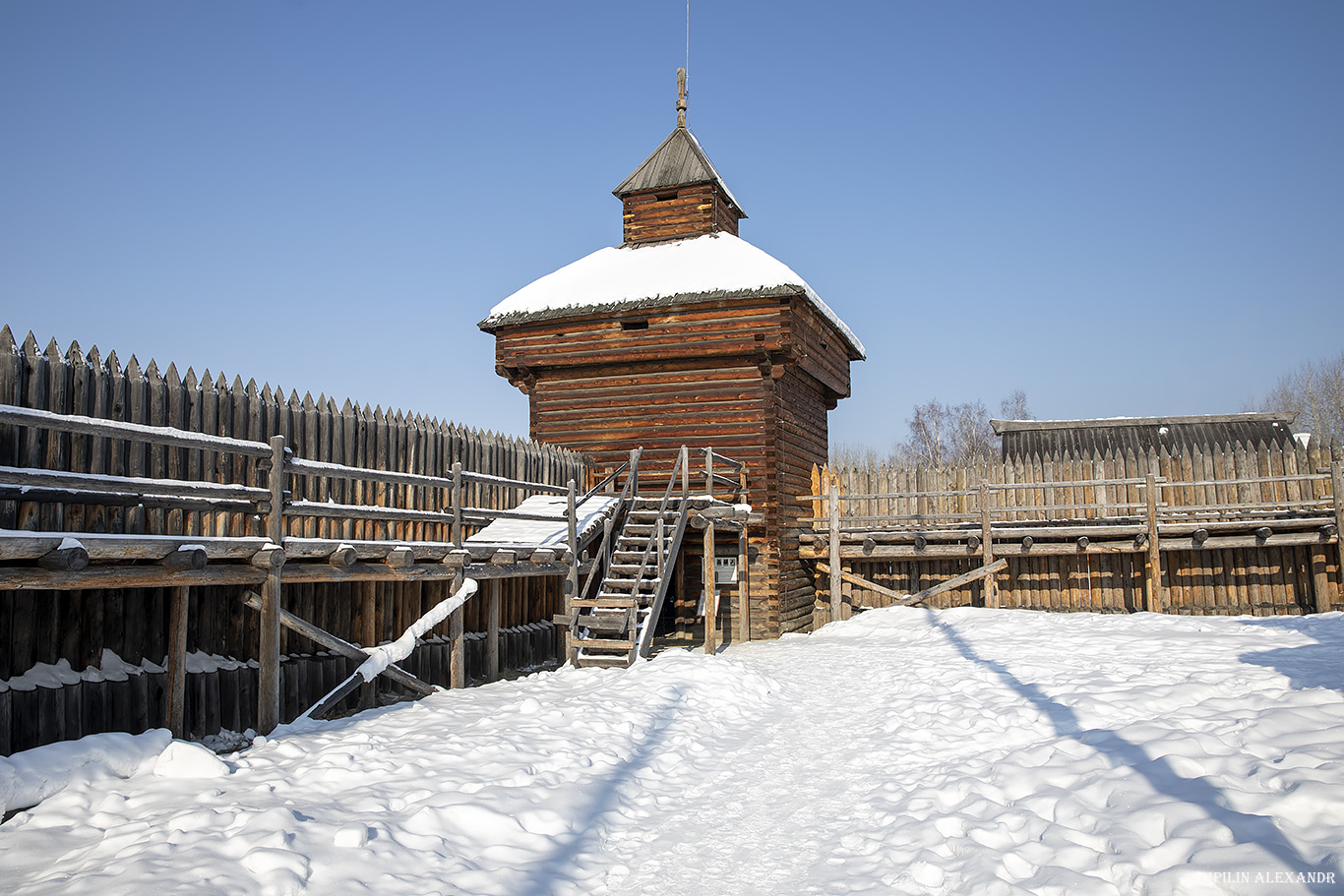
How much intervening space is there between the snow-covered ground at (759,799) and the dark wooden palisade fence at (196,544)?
128 cm

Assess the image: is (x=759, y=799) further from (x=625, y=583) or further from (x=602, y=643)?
(x=625, y=583)

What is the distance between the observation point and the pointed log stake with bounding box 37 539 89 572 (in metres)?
5.63

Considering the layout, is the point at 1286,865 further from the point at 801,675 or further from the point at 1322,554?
the point at 1322,554

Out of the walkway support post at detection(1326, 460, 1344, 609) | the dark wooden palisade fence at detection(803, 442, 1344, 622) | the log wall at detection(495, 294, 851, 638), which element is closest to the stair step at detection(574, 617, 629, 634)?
the log wall at detection(495, 294, 851, 638)

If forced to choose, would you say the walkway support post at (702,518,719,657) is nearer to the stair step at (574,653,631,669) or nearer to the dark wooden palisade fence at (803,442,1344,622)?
the stair step at (574,653,631,669)

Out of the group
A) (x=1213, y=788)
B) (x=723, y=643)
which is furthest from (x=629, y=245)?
(x=1213, y=788)

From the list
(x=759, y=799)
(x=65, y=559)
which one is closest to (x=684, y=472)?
(x=759, y=799)

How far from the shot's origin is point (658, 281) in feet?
58.4

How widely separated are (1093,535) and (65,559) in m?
17.0

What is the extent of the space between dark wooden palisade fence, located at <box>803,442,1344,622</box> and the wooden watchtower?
1.35 meters

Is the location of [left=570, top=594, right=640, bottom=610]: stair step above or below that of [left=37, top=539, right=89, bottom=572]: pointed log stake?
below

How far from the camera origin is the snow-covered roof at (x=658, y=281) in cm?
1691

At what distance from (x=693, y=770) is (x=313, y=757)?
9.80 ft

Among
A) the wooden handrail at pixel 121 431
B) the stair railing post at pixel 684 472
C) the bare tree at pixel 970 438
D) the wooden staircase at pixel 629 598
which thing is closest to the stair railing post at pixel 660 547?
the wooden staircase at pixel 629 598
